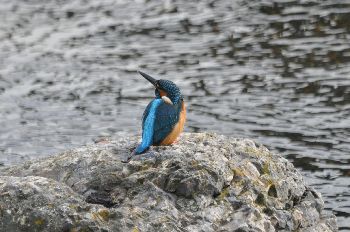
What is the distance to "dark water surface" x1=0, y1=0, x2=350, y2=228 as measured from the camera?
486 inches

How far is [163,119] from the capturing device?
7.49 metres

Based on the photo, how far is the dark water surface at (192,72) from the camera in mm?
12352

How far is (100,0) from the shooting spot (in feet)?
65.9

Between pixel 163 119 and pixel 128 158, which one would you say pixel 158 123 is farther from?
pixel 128 158

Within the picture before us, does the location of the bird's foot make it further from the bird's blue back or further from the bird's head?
the bird's head

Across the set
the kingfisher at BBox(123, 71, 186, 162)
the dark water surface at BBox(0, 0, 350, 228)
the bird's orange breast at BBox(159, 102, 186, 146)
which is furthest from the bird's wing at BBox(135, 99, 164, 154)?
the dark water surface at BBox(0, 0, 350, 228)

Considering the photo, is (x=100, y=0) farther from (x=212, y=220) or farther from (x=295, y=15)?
(x=212, y=220)

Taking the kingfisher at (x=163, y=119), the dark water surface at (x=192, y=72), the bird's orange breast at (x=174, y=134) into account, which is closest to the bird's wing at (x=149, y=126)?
the kingfisher at (x=163, y=119)

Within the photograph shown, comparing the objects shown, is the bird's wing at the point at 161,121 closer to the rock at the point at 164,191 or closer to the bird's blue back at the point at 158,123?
the bird's blue back at the point at 158,123

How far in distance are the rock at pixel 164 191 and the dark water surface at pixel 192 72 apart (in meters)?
2.22

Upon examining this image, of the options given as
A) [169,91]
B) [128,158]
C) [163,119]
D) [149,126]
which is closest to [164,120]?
[163,119]

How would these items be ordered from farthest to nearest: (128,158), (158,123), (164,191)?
1. (158,123)
2. (128,158)
3. (164,191)

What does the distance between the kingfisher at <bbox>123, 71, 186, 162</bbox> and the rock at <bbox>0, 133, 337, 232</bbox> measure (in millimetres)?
116

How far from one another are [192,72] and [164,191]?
27.7 feet
